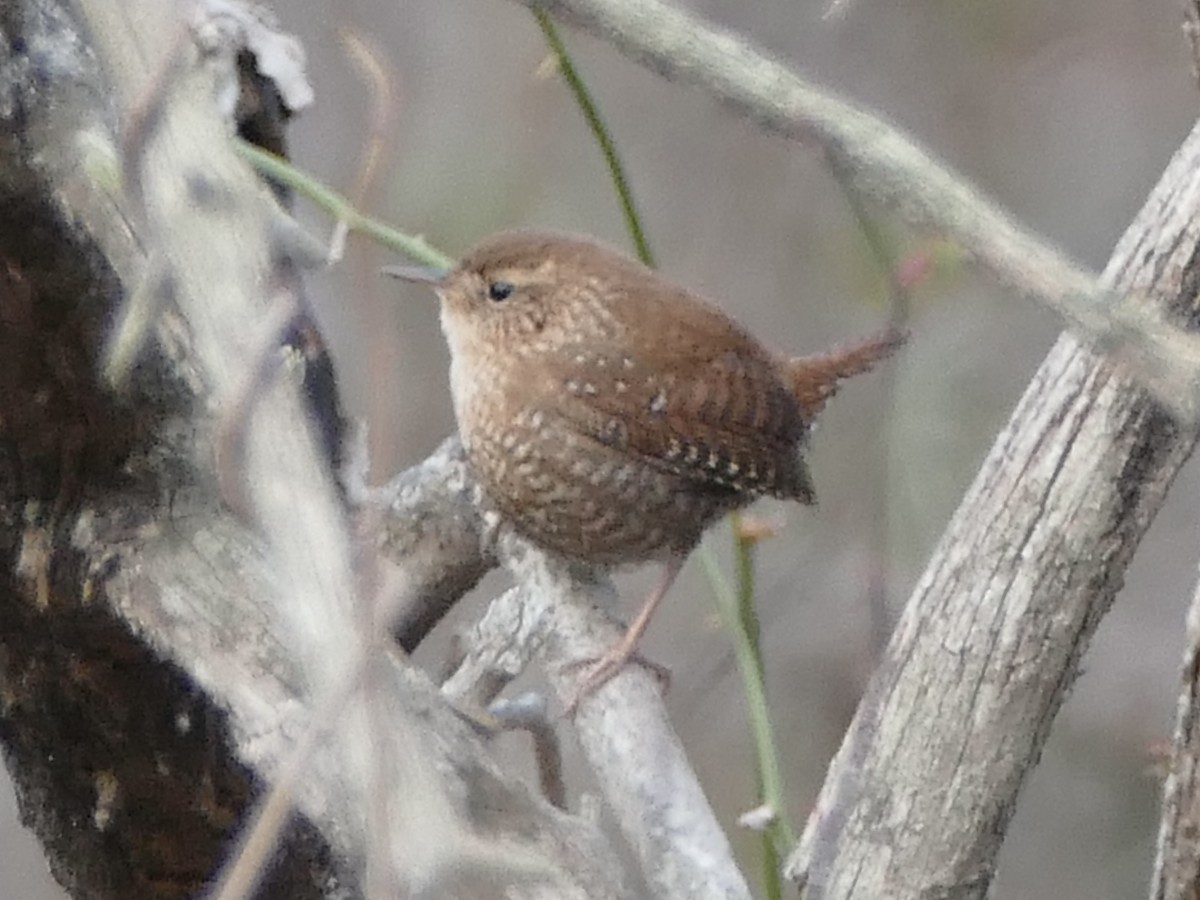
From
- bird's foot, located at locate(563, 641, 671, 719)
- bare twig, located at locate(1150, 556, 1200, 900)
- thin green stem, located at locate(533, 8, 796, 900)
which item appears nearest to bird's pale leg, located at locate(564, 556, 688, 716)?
bird's foot, located at locate(563, 641, 671, 719)

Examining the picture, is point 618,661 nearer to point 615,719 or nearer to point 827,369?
point 615,719

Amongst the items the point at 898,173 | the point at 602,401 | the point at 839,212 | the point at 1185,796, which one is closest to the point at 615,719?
the point at 602,401

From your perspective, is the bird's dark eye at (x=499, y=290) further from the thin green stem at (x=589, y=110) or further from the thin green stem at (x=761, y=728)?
the thin green stem at (x=761, y=728)

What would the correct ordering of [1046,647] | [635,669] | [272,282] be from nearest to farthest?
1. [272,282]
2. [1046,647]
3. [635,669]

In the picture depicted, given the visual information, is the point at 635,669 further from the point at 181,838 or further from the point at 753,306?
the point at 753,306

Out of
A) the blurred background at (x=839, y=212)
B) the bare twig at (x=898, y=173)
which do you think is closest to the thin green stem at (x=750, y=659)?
the bare twig at (x=898, y=173)

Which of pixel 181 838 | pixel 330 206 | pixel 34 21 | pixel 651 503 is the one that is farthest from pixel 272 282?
pixel 651 503

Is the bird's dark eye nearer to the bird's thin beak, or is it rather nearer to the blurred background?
the bird's thin beak
